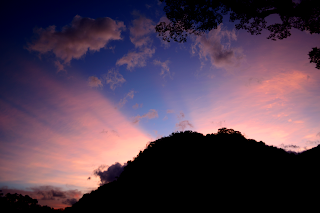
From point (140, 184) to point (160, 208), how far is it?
355 cm

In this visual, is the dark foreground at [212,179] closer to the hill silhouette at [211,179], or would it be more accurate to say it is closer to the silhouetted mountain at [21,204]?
the hill silhouette at [211,179]

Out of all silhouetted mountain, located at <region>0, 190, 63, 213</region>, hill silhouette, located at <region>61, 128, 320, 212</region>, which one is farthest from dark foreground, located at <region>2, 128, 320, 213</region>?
silhouetted mountain, located at <region>0, 190, 63, 213</region>

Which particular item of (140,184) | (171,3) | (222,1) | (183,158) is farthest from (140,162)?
(222,1)

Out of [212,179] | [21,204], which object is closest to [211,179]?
[212,179]

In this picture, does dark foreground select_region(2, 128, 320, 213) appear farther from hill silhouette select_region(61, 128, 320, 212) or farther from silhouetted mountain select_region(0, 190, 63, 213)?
silhouetted mountain select_region(0, 190, 63, 213)

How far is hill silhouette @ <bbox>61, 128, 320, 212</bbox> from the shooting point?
10180mm

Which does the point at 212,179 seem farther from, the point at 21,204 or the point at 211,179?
the point at 21,204

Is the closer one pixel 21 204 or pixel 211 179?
pixel 211 179

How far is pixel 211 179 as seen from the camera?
11.9 meters

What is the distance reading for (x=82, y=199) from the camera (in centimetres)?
1945

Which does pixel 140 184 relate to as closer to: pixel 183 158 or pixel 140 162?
pixel 140 162

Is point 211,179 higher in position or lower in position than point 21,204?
higher

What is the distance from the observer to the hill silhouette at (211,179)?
1018 cm

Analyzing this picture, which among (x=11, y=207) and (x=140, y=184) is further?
(x=11, y=207)
